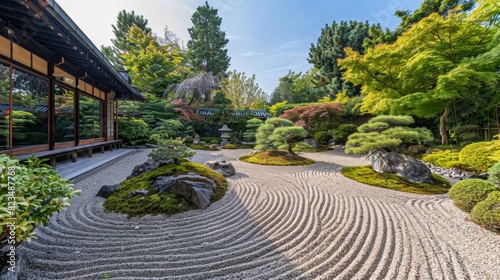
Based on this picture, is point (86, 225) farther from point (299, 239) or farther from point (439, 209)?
point (439, 209)

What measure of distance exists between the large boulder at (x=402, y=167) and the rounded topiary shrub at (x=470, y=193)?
4.67 feet

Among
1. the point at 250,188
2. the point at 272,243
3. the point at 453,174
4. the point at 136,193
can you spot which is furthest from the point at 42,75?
the point at 453,174

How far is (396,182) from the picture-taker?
→ 406cm

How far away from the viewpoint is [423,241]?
6.53ft

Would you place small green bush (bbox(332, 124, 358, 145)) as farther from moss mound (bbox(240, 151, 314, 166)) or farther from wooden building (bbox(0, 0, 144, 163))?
wooden building (bbox(0, 0, 144, 163))

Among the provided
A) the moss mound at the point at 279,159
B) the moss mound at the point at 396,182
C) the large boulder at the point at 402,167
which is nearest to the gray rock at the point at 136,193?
the moss mound at the point at 279,159

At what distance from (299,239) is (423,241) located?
1273 mm

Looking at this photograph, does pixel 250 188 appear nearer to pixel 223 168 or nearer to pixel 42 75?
pixel 223 168

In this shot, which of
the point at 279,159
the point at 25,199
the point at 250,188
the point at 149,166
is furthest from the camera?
the point at 279,159

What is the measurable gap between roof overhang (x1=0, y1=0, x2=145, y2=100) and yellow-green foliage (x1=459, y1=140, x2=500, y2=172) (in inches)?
309

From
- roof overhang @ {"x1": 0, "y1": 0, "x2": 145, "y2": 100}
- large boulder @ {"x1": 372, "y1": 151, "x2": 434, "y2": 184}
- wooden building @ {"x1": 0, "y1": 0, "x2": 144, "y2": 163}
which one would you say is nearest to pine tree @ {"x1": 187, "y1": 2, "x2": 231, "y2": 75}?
wooden building @ {"x1": 0, "y1": 0, "x2": 144, "y2": 163}

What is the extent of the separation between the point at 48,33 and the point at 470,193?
676 centimetres

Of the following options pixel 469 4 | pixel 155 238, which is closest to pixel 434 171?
pixel 155 238

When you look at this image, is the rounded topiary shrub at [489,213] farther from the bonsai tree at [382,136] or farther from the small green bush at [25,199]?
the small green bush at [25,199]
